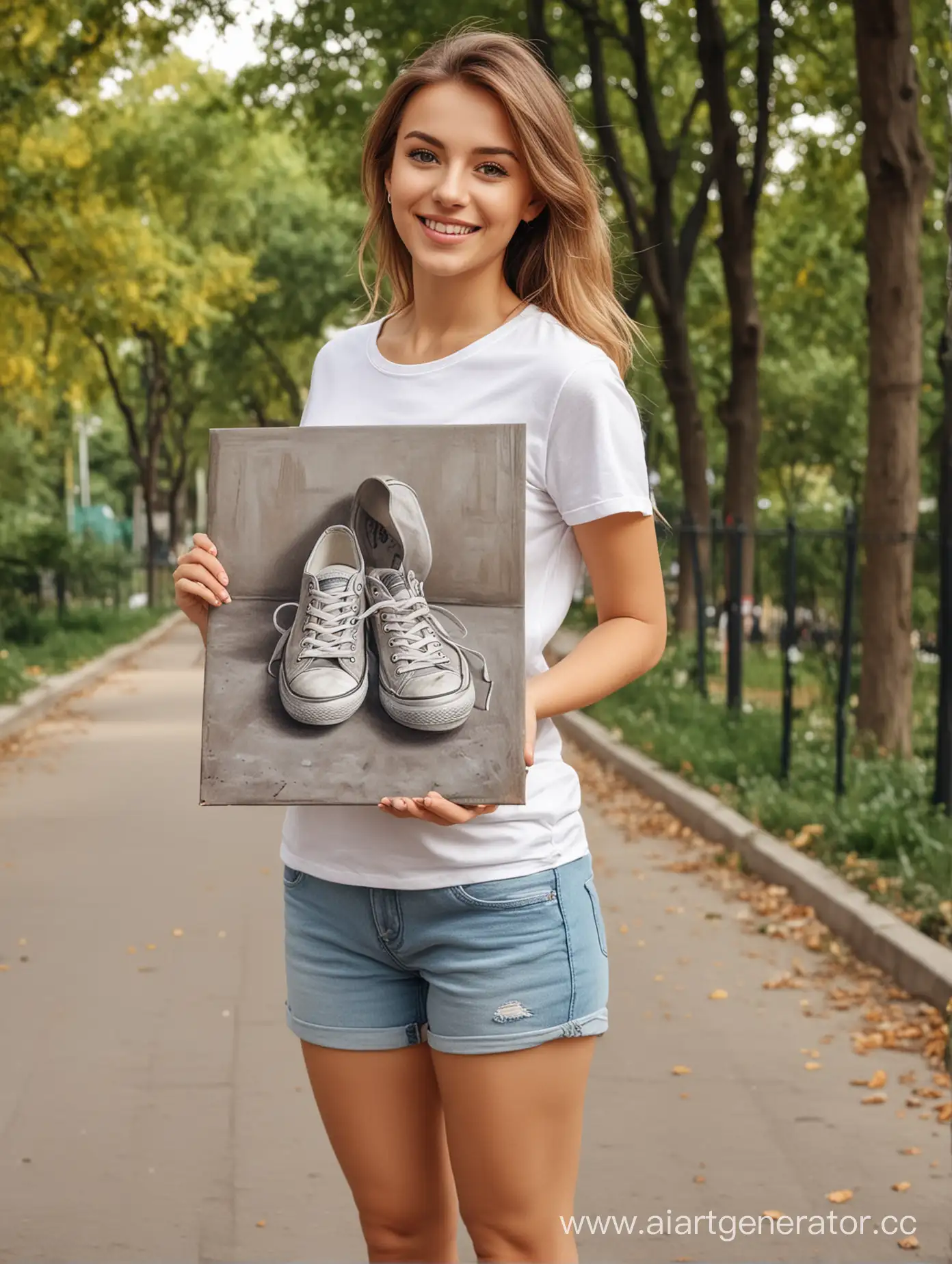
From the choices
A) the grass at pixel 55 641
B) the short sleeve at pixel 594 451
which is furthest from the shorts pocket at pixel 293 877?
the grass at pixel 55 641

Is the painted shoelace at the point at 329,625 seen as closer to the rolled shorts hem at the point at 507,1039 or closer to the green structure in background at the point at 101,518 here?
the rolled shorts hem at the point at 507,1039

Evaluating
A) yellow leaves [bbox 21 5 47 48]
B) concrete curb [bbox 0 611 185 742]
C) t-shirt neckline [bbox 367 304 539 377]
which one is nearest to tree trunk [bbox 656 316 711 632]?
concrete curb [bbox 0 611 185 742]

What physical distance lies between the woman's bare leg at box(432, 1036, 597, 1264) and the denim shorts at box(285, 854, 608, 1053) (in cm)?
3

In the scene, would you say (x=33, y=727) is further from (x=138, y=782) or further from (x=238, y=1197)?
(x=238, y=1197)

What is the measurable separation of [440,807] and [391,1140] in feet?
1.77

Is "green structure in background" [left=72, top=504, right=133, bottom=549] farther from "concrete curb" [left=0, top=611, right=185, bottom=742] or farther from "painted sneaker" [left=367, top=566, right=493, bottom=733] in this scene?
"painted sneaker" [left=367, top=566, right=493, bottom=733]

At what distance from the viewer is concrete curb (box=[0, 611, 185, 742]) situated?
1633cm

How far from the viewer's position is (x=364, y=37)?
24.1 m

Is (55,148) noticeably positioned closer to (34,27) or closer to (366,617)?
(34,27)

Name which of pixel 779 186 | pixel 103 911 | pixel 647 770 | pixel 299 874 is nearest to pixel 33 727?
pixel 647 770

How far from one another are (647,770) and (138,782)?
3.67m

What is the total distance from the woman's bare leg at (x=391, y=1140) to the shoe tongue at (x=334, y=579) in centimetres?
→ 62

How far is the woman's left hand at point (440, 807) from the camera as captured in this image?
2.16 m

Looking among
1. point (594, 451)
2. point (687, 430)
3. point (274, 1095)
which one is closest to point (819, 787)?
point (274, 1095)
